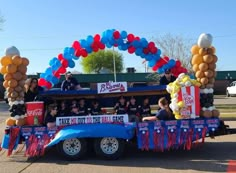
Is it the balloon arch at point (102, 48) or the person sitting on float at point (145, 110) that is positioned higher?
the balloon arch at point (102, 48)

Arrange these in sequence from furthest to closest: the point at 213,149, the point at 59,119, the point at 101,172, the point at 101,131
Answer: the point at 213,149 → the point at 59,119 → the point at 101,131 → the point at 101,172

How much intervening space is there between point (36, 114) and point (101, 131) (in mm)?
1888

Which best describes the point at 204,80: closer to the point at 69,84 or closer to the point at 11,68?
the point at 69,84

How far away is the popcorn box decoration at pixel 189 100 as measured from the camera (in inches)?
366

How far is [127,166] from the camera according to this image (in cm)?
839

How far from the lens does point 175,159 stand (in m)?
9.03

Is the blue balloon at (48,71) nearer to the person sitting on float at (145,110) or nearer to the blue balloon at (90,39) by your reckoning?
the blue balloon at (90,39)

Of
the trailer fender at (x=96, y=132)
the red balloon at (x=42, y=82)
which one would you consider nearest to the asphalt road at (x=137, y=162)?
the trailer fender at (x=96, y=132)

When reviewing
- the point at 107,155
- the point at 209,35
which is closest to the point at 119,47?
the point at 209,35

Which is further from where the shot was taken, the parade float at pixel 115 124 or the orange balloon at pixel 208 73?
the orange balloon at pixel 208 73

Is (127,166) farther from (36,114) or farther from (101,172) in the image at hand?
(36,114)

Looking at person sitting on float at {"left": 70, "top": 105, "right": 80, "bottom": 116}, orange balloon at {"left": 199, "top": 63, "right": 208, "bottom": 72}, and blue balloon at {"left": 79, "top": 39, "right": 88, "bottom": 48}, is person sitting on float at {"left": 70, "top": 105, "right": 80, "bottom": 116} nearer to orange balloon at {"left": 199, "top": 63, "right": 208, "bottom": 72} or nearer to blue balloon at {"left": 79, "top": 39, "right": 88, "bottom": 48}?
blue balloon at {"left": 79, "top": 39, "right": 88, "bottom": 48}

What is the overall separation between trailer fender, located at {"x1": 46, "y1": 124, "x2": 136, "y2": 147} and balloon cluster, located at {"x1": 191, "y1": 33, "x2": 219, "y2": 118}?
6.23ft

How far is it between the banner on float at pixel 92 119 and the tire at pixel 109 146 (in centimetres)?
56
